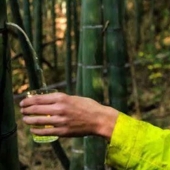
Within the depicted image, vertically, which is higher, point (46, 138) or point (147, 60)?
point (46, 138)

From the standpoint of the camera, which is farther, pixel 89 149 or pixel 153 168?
pixel 89 149

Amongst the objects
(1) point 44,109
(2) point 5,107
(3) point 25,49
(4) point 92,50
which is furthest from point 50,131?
(4) point 92,50

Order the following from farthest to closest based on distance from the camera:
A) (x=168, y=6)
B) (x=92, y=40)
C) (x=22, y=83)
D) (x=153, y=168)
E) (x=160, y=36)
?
(x=168, y=6)
(x=160, y=36)
(x=22, y=83)
(x=92, y=40)
(x=153, y=168)

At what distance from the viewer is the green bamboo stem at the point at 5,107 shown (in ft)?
3.41

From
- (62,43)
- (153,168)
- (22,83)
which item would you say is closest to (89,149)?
(153,168)

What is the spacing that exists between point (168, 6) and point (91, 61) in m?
4.47

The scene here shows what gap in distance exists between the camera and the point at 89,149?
214cm

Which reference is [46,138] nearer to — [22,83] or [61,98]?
[61,98]

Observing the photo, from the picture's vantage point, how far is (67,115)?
3.09 feet

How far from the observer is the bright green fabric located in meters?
1.02

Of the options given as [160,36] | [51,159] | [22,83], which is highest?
[160,36]

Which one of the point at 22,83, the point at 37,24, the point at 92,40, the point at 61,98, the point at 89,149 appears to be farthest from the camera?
the point at 22,83

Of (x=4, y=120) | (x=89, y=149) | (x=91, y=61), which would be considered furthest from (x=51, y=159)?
(x=4, y=120)

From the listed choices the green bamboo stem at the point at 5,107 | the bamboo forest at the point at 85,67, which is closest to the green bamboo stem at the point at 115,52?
the bamboo forest at the point at 85,67
